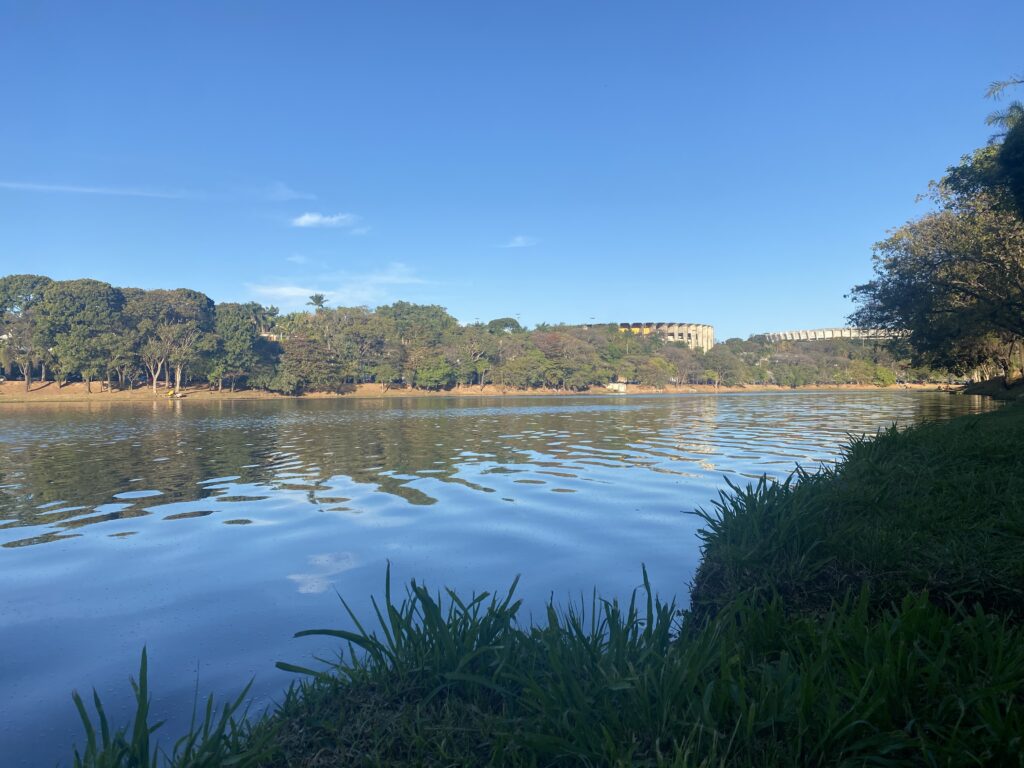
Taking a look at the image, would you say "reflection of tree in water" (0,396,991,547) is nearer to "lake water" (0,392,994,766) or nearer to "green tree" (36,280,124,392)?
"lake water" (0,392,994,766)

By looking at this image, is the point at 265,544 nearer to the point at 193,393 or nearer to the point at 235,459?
the point at 235,459

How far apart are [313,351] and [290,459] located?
6828 cm

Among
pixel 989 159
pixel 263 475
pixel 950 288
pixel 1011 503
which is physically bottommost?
pixel 263 475

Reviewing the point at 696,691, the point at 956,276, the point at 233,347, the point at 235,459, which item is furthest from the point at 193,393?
the point at 696,691

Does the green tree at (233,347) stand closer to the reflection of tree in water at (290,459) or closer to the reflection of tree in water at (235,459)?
the reflection of tree in water at (235,459)

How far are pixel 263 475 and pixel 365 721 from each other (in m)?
11.9

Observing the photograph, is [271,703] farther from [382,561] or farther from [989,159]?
[989,159]

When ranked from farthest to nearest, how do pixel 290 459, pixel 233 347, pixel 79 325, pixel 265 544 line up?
pixel 233 347
pixel 79 325
pixel 290 459
pixel 265 544

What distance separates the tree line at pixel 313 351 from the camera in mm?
71875

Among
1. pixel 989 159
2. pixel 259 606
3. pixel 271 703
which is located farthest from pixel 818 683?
pixel 989 159

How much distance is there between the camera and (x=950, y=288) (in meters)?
29.1

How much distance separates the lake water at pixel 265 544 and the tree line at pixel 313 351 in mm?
49254

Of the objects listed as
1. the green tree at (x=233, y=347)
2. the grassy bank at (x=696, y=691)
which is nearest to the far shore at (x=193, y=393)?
the green tree at (x=233, y=347)

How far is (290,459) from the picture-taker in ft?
54.9
